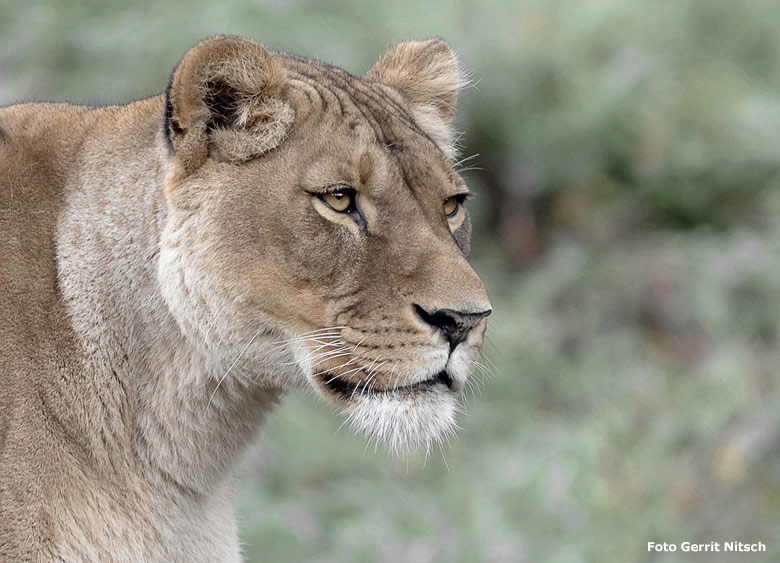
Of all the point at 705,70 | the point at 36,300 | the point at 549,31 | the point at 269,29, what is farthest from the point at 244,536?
the point at 705,70

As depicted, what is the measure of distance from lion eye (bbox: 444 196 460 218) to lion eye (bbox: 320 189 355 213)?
1.38ft

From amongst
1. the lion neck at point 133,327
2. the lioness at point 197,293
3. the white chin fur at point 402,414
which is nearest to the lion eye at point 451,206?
the lioness at point 197,293

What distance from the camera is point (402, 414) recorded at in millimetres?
3367

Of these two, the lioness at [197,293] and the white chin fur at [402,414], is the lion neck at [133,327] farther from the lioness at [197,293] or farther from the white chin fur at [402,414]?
the white chin fur at [402,414]

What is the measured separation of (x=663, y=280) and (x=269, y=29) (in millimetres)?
4263

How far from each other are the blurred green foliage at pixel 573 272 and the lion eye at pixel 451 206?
A: 1.28 m

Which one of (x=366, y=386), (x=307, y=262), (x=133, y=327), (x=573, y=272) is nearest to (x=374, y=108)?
(x=307, y=262)

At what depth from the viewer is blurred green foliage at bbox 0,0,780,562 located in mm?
6699

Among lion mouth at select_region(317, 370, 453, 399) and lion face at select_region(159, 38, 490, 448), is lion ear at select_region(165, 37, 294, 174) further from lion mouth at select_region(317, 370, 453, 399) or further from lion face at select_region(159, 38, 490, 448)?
lion mouth at select_region(317, 370, 453, 399)

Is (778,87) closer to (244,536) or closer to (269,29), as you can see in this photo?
(269,29)

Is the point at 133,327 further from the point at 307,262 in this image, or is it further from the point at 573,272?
the point at 573,272

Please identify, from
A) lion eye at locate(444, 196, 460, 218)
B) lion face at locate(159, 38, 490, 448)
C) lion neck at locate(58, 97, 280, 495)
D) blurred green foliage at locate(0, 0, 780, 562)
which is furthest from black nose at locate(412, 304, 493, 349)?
blurred green foliage at locate(0, 0, 780, 562)

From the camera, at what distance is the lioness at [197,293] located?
3.28m

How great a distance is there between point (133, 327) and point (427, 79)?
1579 millimetres
